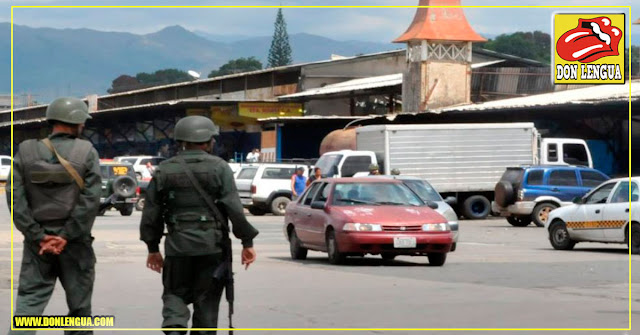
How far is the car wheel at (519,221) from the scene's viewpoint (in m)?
38.3

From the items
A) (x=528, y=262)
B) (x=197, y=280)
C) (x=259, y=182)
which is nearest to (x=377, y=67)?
(x=259, y=182)

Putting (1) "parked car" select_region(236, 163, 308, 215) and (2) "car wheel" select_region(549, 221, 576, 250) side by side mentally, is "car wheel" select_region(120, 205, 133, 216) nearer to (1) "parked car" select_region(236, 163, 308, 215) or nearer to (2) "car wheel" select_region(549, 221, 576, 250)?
(1) "parked car" select_region(236, 163, 308, 215)

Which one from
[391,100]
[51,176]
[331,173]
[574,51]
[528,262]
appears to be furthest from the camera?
[391,100]

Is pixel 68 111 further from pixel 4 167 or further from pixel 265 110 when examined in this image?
pixel 4 167

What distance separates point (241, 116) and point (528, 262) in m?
50.7

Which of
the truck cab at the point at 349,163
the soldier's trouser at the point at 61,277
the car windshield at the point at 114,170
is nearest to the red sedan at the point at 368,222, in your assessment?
the soldier's trouser at the point at 61,277

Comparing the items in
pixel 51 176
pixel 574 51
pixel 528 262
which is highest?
pixel 574 51

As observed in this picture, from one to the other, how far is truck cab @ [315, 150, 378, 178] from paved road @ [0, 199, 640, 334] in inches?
610

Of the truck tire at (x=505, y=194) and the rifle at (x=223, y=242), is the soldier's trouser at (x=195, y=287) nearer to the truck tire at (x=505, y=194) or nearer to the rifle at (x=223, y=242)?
the rifle at (x=223, y=242)

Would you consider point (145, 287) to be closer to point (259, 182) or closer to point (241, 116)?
point (259, 182)

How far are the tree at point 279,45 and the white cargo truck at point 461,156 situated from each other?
5260 inches

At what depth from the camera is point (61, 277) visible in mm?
9609

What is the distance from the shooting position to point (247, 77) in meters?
81.9

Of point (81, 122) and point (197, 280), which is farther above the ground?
point (81, 122)
